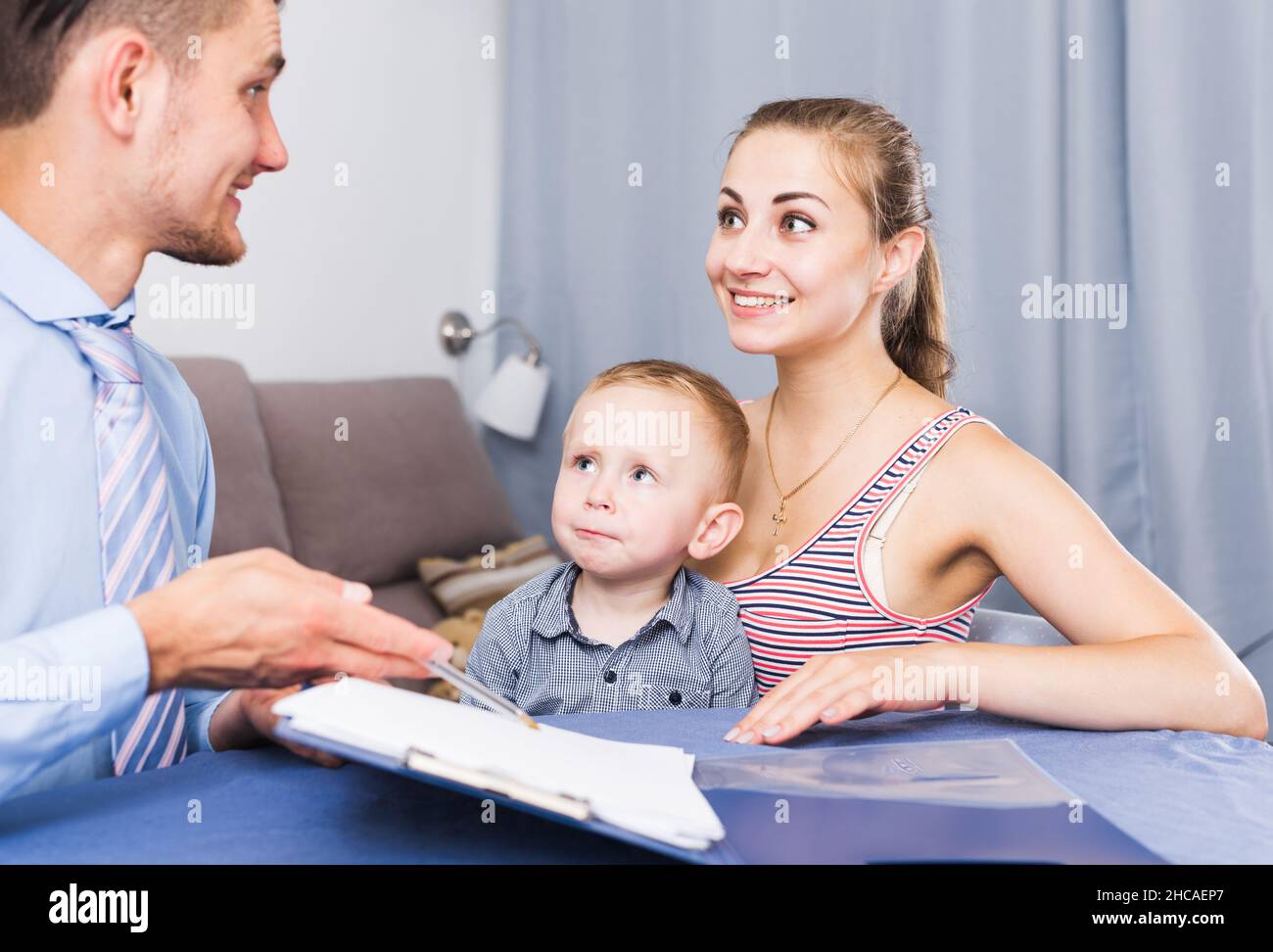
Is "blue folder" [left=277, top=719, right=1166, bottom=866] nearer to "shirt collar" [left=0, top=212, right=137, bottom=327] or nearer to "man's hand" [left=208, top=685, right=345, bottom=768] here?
"man's hand" [left=208, top=685, right=345, bottom=768]

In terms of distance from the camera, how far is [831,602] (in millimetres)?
1352

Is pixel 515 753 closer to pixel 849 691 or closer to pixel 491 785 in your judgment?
pixel 491 785

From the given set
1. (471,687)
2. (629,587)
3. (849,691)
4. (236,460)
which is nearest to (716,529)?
(629,587)

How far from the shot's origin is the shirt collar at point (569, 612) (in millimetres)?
1247

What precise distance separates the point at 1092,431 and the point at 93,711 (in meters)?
1.98

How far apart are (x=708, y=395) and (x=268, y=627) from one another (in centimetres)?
67

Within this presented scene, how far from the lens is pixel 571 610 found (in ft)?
4.21

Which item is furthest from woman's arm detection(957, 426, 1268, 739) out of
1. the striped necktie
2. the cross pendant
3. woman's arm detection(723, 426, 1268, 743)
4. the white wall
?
the white wall

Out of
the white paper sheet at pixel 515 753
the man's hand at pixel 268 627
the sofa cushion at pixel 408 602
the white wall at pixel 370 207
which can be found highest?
the white wall at pixel 370 207

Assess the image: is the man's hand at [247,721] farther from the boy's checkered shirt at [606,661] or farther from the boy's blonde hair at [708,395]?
the boy's blonde hair at [708,395]

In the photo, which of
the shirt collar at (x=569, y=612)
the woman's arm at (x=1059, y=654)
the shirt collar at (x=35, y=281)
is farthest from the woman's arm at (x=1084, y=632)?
the shirt collar at (x=35, y=281)

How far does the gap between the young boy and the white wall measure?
169cm

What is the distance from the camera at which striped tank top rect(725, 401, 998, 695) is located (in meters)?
1.35
